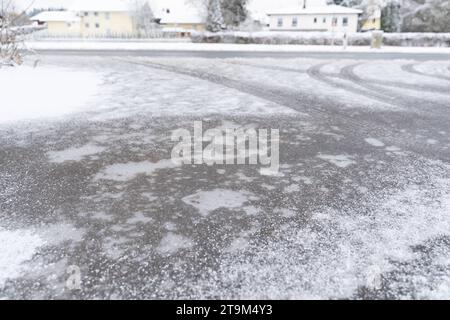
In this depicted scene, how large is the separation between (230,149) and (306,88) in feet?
20.1

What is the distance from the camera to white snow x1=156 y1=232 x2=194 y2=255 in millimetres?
3125

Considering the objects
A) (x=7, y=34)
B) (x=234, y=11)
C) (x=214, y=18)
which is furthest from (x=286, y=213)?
(x=234, y=11)

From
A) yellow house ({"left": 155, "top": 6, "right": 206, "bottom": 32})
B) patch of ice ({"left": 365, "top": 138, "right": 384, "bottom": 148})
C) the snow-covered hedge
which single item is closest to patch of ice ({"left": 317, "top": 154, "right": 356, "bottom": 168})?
patch of ice ({"left": 365, "top": 138, "right": 384, "bottom": 148})

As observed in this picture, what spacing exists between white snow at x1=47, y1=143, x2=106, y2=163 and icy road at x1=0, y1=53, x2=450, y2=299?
0.03 meters

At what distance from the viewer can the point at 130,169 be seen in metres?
4.91

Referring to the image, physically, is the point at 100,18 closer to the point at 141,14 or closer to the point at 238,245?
the point at 141,14

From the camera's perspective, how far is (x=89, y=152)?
5555 millimetres

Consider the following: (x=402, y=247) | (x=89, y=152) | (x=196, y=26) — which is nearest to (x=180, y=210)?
(x=402, y=247)

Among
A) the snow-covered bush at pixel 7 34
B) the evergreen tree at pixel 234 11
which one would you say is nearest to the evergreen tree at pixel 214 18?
the evergreen tree at pixel 234 11

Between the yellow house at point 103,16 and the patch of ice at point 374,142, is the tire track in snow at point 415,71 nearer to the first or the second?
the patch of ice at point 374,142

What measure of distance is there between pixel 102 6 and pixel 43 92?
196 ft

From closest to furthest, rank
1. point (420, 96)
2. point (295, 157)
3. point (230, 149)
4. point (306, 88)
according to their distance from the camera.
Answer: point (295, 157) < point (230, 149) < point (420, 96) < point (306, 88)

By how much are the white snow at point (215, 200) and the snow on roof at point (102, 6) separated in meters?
64.3
